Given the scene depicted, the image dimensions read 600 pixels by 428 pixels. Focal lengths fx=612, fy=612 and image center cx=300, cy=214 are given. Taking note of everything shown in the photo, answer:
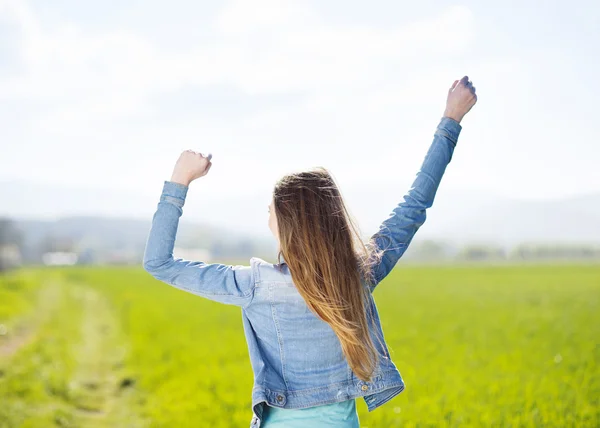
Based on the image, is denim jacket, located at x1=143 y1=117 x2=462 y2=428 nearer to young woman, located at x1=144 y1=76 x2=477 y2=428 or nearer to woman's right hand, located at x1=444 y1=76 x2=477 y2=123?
young woman, located at x1=144 y1=76 x2=477 y2=428

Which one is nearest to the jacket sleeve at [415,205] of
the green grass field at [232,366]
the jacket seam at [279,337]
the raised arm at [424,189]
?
the raised arm at [424,189]

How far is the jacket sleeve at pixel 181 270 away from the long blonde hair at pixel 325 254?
0.19 m

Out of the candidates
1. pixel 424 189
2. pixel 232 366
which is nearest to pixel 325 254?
pixel 424 189

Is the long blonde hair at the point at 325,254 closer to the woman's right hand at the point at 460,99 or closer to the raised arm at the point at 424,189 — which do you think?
the raised arm at the point at 424,189

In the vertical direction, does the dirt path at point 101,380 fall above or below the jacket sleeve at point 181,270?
below

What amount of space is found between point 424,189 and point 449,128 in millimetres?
335

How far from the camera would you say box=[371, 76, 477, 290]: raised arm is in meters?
2.50

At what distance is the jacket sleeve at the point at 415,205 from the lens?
Answer: 249cm

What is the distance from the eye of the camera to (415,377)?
8859 mm

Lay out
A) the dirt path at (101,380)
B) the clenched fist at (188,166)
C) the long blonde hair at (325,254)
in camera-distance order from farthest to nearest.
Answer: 1. the dirt path at (101,380)
2. the clenched fist at (188,166)
3. the long blonde hair at (325,254)

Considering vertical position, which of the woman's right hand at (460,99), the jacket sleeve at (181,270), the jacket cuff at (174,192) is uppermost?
the woman's right hand at (460,99)

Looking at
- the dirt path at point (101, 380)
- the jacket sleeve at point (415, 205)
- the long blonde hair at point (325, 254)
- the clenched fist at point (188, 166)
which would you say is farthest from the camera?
the dirt path at point (101, 380)

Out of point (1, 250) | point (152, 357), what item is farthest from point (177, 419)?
point (1, 250)

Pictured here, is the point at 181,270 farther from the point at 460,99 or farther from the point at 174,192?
the point at 460,99
